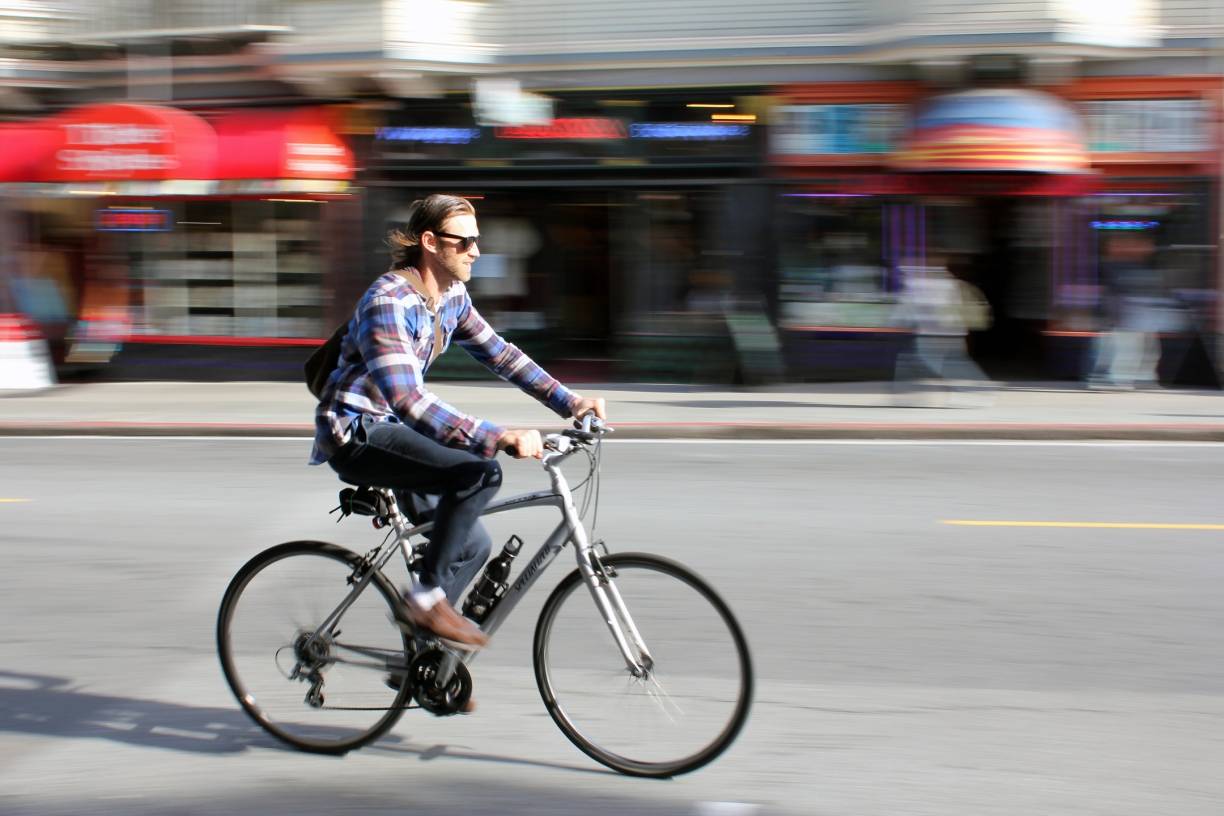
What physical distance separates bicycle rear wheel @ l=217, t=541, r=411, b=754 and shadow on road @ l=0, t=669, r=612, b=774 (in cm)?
11

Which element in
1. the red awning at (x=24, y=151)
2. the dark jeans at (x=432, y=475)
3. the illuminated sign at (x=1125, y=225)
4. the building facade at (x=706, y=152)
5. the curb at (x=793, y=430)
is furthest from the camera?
the red awning at (x=24, y=151)

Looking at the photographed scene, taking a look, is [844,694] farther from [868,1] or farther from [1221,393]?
[868,1]

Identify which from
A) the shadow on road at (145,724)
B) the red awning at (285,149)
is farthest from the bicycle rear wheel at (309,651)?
the red awning at (285,149)

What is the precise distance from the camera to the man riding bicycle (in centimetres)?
394

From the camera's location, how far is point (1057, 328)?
53.2 ft

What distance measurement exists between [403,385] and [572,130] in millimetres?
13345

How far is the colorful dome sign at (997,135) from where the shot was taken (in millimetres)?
15219

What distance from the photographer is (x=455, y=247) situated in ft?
13.5

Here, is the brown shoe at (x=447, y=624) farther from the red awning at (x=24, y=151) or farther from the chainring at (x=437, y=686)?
the red awning at (x=24, y=151)

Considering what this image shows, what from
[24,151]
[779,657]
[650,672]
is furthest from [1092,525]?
[24,151]

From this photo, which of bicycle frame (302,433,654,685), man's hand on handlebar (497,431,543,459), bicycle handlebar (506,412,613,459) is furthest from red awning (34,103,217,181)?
man's hand on handlebar (497,431,543,459)

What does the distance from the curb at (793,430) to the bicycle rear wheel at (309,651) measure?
778 cm

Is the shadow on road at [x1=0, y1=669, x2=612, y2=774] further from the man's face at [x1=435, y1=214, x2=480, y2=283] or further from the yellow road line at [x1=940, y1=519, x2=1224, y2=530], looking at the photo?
the yellow road line at [x1=940, y1=519, x2=1224, y2=530]

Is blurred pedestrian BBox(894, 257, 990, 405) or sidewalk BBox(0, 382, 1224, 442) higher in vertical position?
blurred pedestrian BBox(894, 257, 990, 405)
